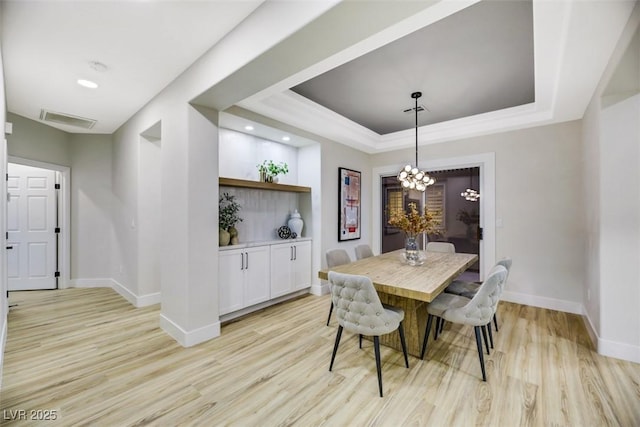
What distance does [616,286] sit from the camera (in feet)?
8.04

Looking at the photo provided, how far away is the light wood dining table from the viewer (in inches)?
82.8

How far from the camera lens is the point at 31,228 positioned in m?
4.56

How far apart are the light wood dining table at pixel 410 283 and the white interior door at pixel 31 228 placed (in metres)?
4.95

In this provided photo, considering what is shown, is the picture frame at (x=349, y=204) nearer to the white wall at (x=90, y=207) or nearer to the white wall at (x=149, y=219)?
the white wall at (x=149, y=219)

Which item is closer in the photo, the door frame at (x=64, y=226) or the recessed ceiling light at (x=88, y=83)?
the recessed ceiling light at (x=88, y=83)

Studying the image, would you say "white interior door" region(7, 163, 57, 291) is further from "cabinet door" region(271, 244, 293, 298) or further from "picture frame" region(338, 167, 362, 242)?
"picture frame" region(338, 167, 362, 242)

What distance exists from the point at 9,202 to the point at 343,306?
18.7ft

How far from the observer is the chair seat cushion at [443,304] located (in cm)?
240

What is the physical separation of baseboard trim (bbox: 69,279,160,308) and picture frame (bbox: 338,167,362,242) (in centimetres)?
290

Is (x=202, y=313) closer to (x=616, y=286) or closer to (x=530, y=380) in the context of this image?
(x=530, y=380)

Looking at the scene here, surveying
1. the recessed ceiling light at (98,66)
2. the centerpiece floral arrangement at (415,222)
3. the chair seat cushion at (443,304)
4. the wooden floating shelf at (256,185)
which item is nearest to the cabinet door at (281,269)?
the wooden floating shelf at (256,185)

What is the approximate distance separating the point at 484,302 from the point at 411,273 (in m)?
0.63

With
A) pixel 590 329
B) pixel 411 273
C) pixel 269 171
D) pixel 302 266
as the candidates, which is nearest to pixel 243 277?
pixel 302 266

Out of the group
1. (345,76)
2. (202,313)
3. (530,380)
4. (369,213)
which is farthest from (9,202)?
(530,380)
